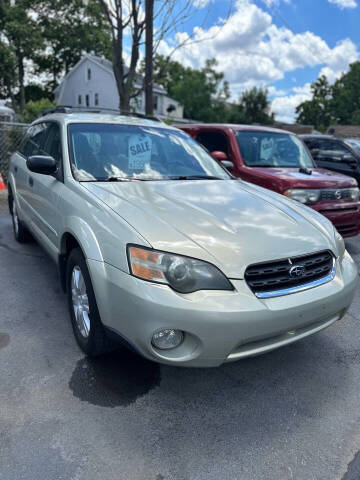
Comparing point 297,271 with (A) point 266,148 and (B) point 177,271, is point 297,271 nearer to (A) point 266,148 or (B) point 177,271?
(B) point 177,271

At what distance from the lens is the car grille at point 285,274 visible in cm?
212

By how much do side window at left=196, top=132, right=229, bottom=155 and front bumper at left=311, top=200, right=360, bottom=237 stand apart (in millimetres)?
1780

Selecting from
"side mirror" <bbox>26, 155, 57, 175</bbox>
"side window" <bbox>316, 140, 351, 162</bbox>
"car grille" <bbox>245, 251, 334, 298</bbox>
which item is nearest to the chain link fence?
"side mirror" <bbox>26, 155, 57, 175</bbox>

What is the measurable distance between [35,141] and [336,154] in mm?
6585

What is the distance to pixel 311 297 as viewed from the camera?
7.25 ft

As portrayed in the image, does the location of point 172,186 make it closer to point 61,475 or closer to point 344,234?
point 61,475

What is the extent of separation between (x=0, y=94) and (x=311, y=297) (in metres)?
43.3

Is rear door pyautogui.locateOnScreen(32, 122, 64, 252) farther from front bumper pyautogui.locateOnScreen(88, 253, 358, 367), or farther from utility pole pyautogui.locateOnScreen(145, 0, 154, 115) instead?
utility pole pyautogui.locateOnScreen(145, 0, 154, 115)

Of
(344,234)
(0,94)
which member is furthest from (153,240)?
(0,94)

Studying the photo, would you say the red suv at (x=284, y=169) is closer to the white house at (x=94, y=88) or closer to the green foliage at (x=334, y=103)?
the white house at (x=94, y=88)

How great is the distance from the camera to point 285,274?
2215mm

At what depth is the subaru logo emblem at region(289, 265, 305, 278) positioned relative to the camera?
2.22 meters

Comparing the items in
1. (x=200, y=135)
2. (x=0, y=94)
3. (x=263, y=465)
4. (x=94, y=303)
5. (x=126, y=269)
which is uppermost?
(x=0, y=94)

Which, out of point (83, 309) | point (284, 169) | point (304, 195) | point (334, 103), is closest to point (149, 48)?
point (284, 169)
